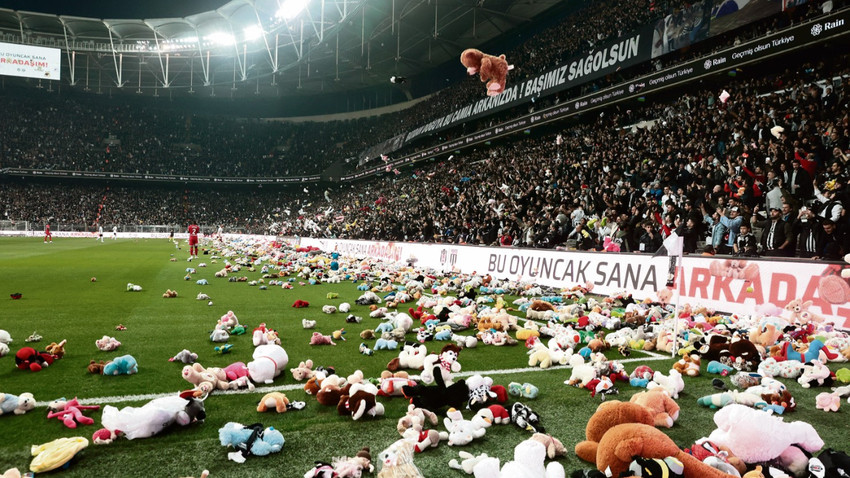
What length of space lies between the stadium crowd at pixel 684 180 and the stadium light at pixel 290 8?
697 inches

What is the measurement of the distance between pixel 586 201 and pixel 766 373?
11.2 metres

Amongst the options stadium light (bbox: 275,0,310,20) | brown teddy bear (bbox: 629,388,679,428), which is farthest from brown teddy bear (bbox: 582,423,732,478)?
stadium light (bbox: 275,0,310,20)

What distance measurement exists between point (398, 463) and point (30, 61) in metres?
52.5

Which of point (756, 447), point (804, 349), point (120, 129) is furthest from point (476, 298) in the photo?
point (120, 129)

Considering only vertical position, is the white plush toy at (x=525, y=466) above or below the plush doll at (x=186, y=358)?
above

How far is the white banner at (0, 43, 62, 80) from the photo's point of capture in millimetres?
39406

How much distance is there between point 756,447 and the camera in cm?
261

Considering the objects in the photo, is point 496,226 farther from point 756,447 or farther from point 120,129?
point 120,129

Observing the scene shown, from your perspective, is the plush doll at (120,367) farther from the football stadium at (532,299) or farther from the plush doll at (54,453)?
the plush doll at (54,453)

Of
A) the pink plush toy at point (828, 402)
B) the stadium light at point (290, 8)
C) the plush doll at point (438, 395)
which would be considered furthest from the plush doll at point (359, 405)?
the stadium light at point (290, 8)

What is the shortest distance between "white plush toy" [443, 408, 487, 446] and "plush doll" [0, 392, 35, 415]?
2894 millimetres

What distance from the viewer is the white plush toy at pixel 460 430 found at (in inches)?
115

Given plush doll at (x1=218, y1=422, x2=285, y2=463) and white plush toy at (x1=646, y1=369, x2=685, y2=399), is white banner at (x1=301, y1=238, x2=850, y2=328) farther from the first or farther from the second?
plush doll at (x1=218, y1=422, x2=285, y2=463)

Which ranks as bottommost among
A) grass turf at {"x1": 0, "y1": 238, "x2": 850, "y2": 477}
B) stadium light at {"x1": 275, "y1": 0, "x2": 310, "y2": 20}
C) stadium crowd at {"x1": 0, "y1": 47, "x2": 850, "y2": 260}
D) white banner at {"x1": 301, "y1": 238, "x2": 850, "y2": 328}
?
grass turf at {"x1": 0, "y1": 238, "x2": 850, "y2": 477}
